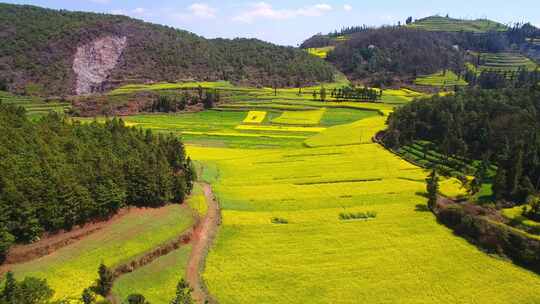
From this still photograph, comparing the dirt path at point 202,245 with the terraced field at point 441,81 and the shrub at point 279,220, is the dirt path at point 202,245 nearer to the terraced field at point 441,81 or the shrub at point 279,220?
the shrub at point 279,220

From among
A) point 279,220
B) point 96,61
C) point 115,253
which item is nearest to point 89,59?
point 96,61

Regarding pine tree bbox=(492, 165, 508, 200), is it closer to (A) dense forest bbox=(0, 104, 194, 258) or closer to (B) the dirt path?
(B) the dirt path

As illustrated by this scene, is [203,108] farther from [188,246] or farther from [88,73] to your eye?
[188,246]

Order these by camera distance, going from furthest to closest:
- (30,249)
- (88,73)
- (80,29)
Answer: (80,29) → (88,73) → (30,249)

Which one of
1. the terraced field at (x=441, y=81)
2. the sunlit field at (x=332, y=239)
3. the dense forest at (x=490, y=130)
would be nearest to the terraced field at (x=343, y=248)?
the sunlit field at (x=332, y=239)

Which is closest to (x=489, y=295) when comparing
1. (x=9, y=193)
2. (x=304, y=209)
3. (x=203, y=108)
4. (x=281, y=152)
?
(x=304, y=209)

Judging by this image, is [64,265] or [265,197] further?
[265,197]

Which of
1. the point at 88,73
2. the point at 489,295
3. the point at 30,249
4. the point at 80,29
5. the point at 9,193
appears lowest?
the point at 489,295
